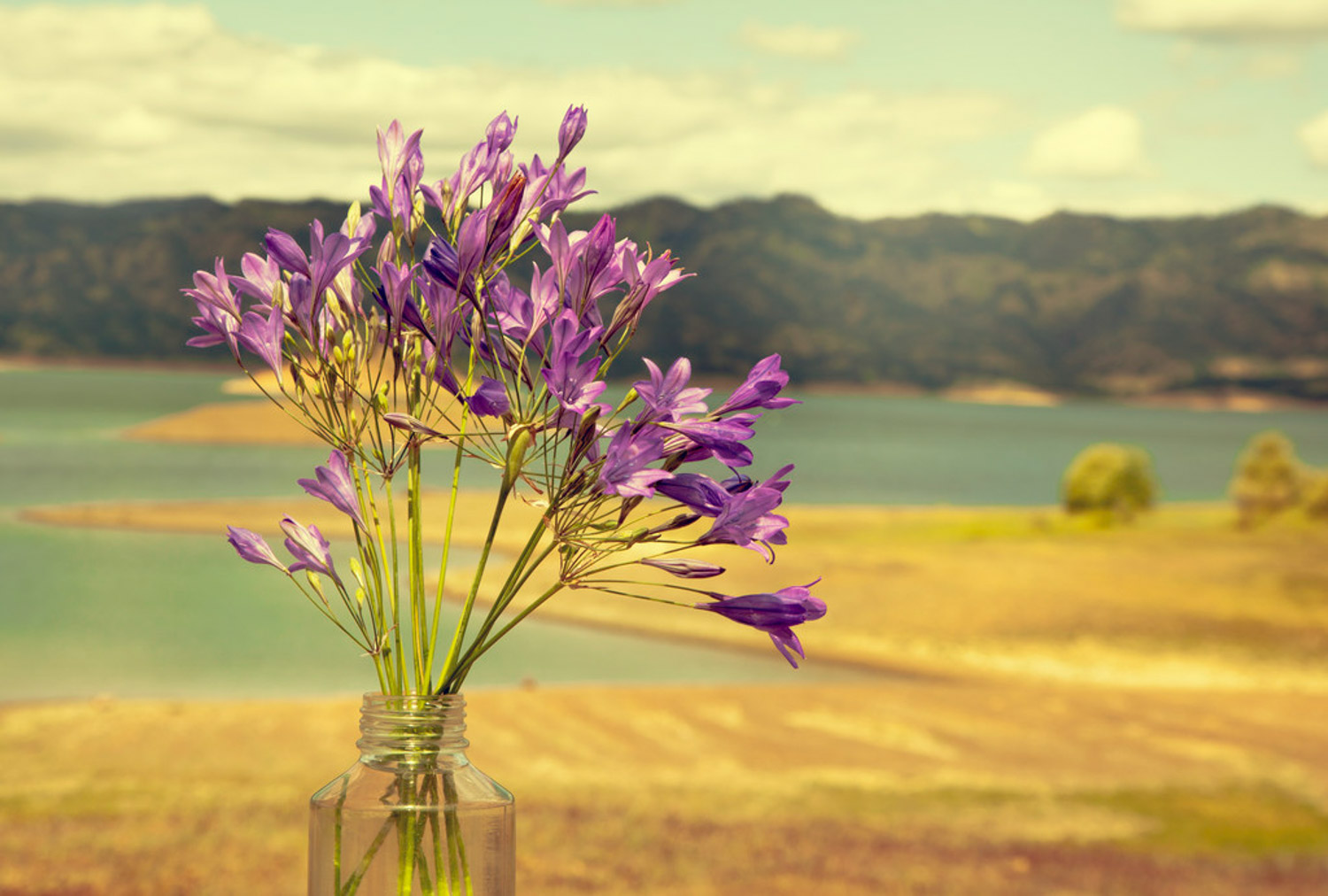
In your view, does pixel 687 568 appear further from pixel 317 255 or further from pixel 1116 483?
pixel 1116 483

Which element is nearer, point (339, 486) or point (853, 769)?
point (339, 486)

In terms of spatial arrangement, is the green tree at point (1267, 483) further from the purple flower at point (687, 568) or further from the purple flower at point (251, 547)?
the purple flower at point (251, 547)

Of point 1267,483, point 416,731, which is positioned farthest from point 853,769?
point 1267,483

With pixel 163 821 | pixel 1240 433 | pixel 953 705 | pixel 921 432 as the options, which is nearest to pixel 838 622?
pixel 953 705

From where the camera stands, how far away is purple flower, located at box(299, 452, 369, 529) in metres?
1.59

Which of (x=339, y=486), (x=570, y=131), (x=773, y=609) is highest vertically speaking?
(x=570, y=131)

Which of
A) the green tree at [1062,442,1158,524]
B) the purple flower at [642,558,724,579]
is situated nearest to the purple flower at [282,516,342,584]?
the purple flower at [642,558,724,579]

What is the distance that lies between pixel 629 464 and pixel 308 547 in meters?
0.40

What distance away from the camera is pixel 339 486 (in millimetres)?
1615

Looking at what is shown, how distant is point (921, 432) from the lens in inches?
5472

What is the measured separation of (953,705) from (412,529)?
1428 centimetres

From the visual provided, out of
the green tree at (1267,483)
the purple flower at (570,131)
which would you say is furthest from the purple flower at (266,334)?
the green tree at (1267,483)

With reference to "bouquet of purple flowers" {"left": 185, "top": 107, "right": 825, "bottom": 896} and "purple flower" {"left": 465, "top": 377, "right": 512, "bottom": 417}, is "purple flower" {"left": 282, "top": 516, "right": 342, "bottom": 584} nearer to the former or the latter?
"bouquet of purple flowers" {"left": 185, "top": 107, "right": 825, "bottom": 896}

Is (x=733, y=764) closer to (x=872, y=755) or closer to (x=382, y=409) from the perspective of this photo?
(x=872, y=755)
